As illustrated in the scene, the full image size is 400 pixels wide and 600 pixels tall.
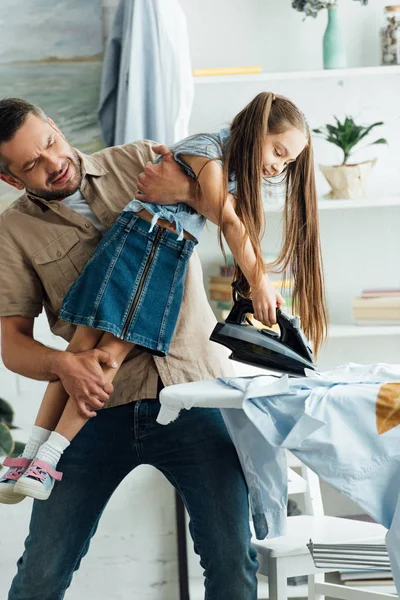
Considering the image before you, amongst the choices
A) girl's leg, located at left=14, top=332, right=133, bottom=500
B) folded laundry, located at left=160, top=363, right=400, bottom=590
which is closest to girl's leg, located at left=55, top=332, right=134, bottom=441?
girl's leg, located at left=14, top=332, right=133, bottom=500

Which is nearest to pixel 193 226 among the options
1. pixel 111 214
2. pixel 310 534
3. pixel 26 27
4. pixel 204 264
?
pixel 111 214

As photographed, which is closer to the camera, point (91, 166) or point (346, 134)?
point (91, 166)

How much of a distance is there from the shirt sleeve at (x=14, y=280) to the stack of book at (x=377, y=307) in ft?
3.97

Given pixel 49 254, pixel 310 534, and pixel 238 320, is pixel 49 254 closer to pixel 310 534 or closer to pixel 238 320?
pixel 238 320

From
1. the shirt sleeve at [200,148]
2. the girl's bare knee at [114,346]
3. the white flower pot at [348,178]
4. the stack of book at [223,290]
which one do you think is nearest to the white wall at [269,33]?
the white flower pot at [348,178]

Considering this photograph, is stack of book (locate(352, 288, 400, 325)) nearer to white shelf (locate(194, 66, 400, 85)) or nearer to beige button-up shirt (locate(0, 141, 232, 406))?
white shelf (locate(194, 66, 400, 85))

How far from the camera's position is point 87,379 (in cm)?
160

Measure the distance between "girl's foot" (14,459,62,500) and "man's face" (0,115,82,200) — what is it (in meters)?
0.54

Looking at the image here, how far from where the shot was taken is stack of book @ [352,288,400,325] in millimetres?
2572

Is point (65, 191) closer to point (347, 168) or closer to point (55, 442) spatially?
point (55, 442)

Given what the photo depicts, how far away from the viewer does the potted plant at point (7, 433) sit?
2662 millimetres

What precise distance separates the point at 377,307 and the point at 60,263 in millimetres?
1208

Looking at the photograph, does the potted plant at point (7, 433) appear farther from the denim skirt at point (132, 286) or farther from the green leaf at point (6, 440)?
the denim skirt at point (132, 286)

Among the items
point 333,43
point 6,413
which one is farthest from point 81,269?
point 333,43
